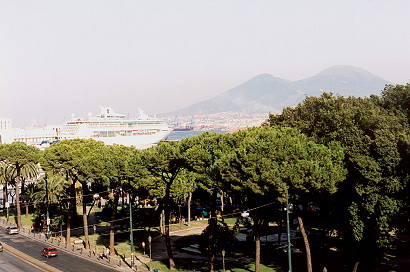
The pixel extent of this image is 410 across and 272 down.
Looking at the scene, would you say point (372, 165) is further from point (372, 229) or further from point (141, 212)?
point (141, 212)

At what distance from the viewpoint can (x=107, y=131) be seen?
154875 millimetres

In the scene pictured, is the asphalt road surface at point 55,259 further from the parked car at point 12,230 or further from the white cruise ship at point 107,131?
the white cruise ship at point 107,131

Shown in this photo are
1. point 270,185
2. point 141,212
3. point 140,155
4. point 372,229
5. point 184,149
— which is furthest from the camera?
point 141,212

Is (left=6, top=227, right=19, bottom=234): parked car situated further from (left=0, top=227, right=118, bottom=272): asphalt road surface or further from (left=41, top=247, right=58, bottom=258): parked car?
(left=41, top=247, right=58, bottom=258): parked car

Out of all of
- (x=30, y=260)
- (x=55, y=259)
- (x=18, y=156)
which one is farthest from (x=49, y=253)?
(x=18, y=156)

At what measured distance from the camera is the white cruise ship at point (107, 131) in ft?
495

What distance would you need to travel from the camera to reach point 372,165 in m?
28.2

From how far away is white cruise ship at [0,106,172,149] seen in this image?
151000 mm

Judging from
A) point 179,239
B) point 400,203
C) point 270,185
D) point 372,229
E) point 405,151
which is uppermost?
point 405,151

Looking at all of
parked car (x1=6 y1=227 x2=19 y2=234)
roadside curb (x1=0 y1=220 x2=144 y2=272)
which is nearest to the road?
roadside curb (x1=0 y1=220 x2=144 y2=272)

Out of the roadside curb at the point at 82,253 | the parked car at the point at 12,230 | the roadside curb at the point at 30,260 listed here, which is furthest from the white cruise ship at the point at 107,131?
the roadside curb at the point at 30,260

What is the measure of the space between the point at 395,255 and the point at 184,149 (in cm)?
2153

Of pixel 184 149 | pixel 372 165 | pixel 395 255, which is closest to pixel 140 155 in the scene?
pixel 184 149

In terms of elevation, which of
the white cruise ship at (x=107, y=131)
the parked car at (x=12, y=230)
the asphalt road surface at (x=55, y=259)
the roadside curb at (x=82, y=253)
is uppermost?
the white cruise ship at (x=107, y=131)
